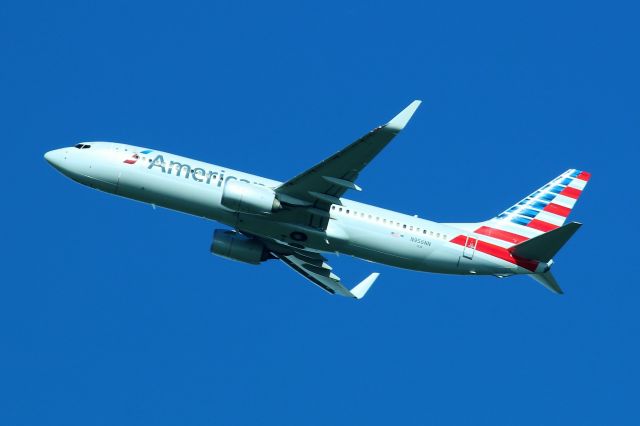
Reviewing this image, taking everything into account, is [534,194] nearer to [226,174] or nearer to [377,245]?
[377,245]

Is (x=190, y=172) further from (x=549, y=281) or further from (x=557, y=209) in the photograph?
(x=557, y=209)

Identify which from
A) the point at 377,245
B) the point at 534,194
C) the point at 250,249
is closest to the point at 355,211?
the point at 377,245

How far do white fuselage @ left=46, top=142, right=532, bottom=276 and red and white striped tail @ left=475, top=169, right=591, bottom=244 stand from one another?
2.37 meters

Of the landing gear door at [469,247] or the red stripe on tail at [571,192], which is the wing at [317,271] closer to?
the landing gear door at [469,247]

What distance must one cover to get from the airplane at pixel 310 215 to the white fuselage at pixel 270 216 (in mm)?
57

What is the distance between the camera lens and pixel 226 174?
56.8m

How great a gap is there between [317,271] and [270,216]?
9095 mm

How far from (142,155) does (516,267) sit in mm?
22568

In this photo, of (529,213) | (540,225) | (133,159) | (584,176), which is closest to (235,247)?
(133,159)

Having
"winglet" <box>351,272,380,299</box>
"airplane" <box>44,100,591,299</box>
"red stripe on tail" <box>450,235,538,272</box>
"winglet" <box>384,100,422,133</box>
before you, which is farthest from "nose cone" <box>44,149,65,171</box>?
"red stripe on tail" <box>450,235,538,272</box>

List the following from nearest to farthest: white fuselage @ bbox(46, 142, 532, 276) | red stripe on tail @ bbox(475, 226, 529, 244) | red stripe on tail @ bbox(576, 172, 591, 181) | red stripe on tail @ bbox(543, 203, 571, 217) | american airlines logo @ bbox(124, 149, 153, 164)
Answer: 1. white fuselage @ bbox(46, 142, 532, 276)
2. american airlines logo @ bbox(124, 149, 153, 164)
3. red stripe on tail @ bbox(475, 226, 529, 244)
4. red stripe on tail @ bbox(543, 203, 571, 217)
5. red stripe on tail @ bbox(576, 172, 591, 181)

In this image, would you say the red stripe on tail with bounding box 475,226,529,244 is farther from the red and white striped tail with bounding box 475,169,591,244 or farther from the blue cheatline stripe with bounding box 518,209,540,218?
the blue cheatline stripe with bounding box 518,209,540,218

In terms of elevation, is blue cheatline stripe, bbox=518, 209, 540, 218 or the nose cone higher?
blue cheatline stripe, bbox=518, 209, 540, 218

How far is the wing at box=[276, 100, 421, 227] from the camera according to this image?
49969 mm
